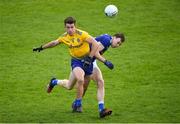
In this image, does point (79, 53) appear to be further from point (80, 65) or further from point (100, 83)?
point (100, 83)

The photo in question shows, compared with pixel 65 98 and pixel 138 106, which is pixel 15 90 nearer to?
pixel 65 98

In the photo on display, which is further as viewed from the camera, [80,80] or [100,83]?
[100,83]

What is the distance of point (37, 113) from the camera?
1555cm

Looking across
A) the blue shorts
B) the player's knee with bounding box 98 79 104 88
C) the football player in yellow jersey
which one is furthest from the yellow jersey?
the player's knee with bounding box 98 79 104 88

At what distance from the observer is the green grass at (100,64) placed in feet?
51.9

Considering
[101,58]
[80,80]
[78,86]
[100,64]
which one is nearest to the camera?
[101,58]

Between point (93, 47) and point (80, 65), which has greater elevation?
point (93, 47)

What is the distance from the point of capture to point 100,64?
20.3 m

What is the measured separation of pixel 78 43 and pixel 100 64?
16.6 ft

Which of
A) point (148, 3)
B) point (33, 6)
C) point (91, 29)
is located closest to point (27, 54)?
point (91, 29)

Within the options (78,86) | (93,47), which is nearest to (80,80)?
(78,86)

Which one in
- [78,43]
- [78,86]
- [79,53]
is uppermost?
[78,43]

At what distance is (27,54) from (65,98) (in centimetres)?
448

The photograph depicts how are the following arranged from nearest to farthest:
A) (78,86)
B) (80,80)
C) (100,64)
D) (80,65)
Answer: (80,80)
(78,86)
(80,65)
(100,64)
